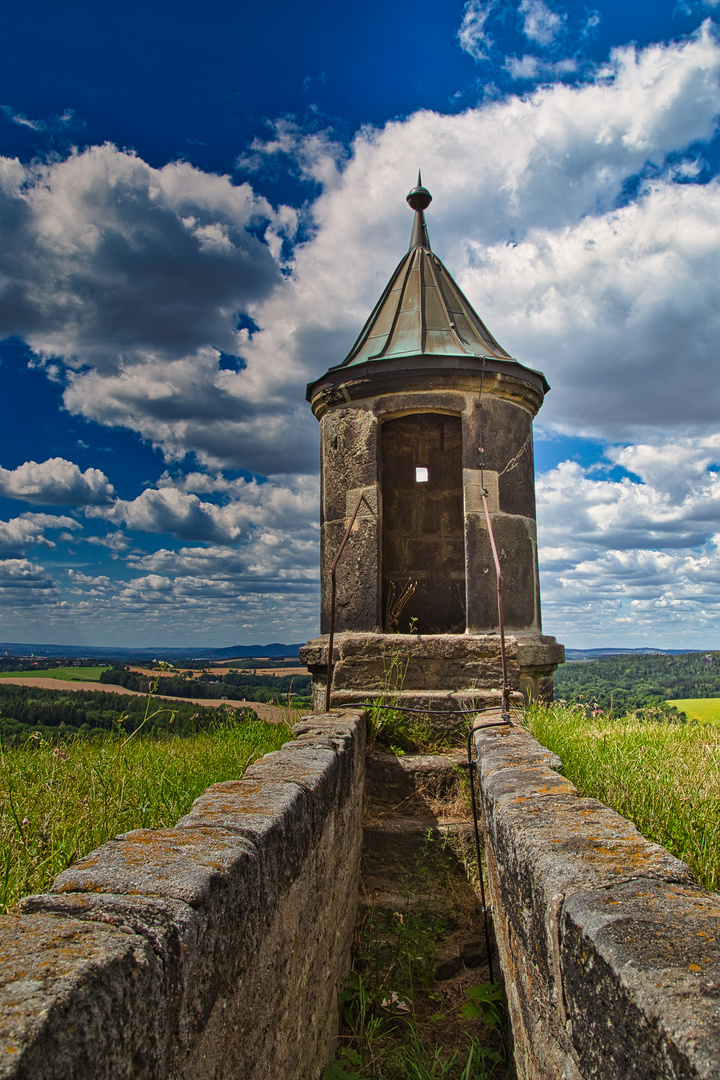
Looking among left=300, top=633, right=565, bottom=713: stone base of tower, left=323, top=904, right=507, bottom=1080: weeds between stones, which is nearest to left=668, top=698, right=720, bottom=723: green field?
left=300, top=633, right=565, bottom=713: stone base of tower

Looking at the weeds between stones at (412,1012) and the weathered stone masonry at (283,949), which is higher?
the weathered stone masonry at (283,949)

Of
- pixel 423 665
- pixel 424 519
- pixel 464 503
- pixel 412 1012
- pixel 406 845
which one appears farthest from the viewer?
pixel 424 519

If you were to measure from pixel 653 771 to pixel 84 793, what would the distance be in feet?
8.36

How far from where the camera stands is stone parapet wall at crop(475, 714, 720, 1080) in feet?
3.32

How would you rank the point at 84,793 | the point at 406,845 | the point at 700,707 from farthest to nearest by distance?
the point at 700,707 → the point at 406,845 → the point at 84,793

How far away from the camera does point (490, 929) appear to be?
132 inches

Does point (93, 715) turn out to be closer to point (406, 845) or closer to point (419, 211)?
point (406, 845)

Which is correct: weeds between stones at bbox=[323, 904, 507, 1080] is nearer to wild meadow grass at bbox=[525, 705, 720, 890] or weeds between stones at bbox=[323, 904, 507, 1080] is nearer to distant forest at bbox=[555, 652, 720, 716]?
wild meadow grass at bbox=[525, 705, 720, 890]

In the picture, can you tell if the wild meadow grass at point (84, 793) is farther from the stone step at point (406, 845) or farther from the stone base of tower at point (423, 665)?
the stone base of tower at point (423, 665)

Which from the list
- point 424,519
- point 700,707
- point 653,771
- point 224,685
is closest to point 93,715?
point 224,685

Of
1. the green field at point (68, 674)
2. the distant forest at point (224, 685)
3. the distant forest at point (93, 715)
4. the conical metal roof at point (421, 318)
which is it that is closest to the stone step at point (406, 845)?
the distant forest at point (93, 715)

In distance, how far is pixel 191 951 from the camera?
47.8 inches

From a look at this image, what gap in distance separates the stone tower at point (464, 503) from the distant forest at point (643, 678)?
0.94 m

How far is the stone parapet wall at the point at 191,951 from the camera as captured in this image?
35.4 inches
